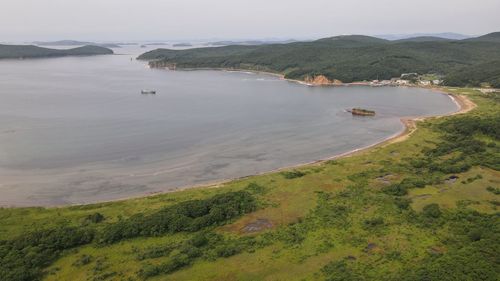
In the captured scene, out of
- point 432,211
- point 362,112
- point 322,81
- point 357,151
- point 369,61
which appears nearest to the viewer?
point 432,211

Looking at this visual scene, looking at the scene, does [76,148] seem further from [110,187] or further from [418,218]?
[418,218]

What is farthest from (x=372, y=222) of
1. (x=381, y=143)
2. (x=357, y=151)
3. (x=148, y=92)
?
(x=148, y=92)

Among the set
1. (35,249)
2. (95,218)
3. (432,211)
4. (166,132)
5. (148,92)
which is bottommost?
(35,249)

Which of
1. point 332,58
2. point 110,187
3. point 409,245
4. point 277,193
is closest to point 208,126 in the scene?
point 110,187

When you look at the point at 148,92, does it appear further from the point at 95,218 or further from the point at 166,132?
the point at 95,218

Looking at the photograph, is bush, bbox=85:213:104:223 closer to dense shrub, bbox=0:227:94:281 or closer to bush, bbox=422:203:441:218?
dense shrub, bbox=0:227:94:281

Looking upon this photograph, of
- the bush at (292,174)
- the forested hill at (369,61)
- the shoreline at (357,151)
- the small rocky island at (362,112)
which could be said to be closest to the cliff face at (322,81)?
the forested hill at (369,61)
